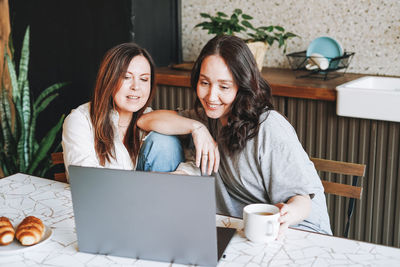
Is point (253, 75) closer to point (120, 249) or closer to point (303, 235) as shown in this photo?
point (303, 235)

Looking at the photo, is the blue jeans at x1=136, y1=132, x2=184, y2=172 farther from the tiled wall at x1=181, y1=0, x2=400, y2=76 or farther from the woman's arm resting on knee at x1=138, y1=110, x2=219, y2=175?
the tiled wall at x1=181, y1=0, x2=400, y2=76

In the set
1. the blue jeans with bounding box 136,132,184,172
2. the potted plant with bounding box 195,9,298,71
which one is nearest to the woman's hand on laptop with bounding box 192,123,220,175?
the blue jeans with bounding box 136,132,184,172

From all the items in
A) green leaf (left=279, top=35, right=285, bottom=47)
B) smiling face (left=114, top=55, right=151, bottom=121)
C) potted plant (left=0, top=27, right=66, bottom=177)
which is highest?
green leaf (left=279, top=35, right=285, bottom=47)

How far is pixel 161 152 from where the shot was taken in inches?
69.9

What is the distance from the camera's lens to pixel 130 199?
1.17 m

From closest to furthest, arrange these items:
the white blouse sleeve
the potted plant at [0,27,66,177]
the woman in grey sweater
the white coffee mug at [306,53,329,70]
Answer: the woman in grey sweater < the white blouse sleeve < the white coffee mug at [306,53,329,70] < the potted plant at [0,27,66,177]

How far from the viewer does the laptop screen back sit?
3.68 ft

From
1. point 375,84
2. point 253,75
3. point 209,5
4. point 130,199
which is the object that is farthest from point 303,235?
point 209,5

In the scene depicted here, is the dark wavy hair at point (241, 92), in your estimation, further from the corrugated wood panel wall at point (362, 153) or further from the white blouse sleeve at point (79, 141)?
the corrugated wood panel wall at point (362, 153)

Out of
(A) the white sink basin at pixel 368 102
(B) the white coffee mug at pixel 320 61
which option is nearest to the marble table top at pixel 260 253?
(A) the white sink basin at pixel 368 102

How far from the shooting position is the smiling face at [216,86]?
5.34ft

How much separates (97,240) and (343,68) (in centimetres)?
188

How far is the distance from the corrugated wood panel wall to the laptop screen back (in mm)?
1410

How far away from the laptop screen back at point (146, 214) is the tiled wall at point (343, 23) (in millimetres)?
1937
